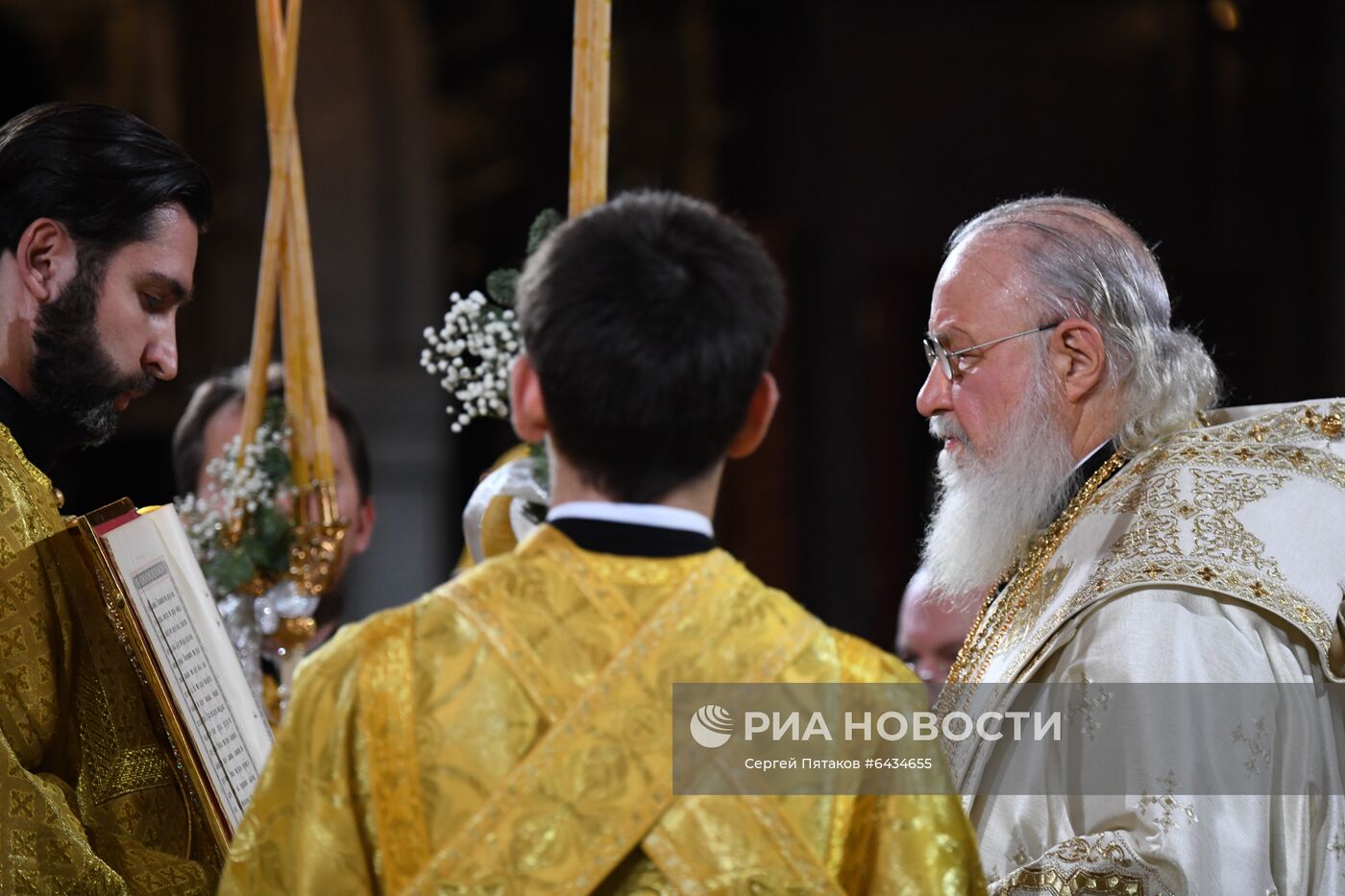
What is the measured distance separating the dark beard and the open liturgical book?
0.57ft

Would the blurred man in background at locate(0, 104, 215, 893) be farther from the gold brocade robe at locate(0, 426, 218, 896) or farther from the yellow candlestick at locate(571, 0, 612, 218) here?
the yellow candlestick at locate(571, 0, 612, 218)

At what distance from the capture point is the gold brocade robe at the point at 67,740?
6.01 feet

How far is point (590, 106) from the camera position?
2.06 m

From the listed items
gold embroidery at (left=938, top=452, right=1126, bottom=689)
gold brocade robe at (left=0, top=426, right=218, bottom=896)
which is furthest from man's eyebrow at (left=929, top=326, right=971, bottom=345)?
gold brocade robe at (left=0, top=426, right=218, bottom=896)

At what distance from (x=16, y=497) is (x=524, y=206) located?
6670 mm

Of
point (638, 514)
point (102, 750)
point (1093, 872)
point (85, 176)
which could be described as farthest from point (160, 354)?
point (1093, 872)

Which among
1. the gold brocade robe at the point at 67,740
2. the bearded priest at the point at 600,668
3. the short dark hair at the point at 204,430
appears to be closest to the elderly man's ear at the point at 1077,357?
the bearded priest at the point at 600,668

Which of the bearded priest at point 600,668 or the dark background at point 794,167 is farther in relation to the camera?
the dark background at point 794,167

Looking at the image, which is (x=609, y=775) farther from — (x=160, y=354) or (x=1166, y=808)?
(x=160, y=354)

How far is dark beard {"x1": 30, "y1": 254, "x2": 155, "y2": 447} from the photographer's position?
2.04 metres

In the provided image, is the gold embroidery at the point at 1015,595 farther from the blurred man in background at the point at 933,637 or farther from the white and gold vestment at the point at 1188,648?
the blurred man in background at the point at 933,637

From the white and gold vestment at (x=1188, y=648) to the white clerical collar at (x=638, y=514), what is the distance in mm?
860

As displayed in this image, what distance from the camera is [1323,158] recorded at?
23.6 feet

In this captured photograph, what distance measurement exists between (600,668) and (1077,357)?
1.23m
